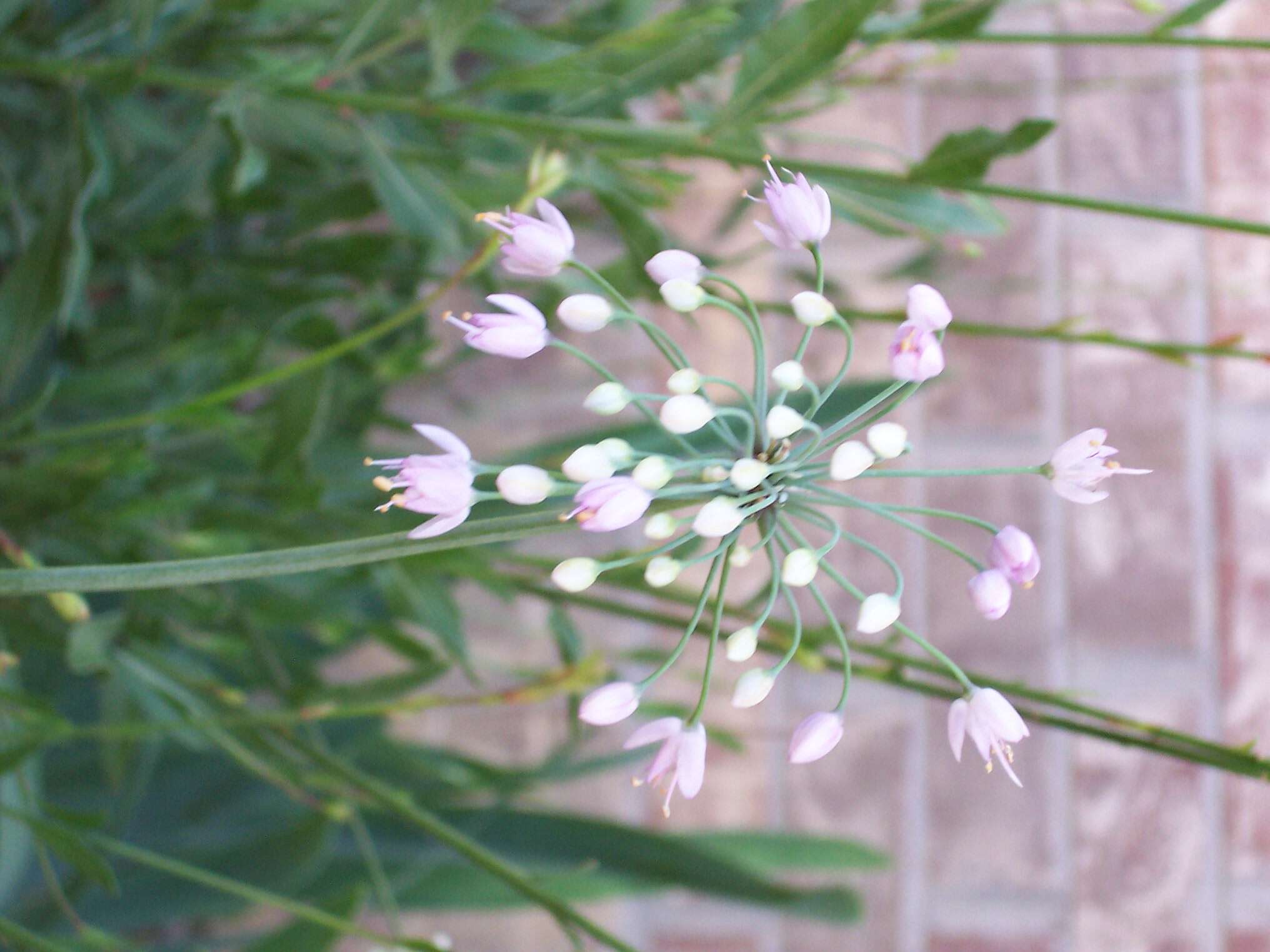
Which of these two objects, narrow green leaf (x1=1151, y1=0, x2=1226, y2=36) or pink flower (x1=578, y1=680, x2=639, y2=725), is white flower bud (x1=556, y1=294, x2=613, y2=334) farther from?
narrow green leaf (x1=1151, y1=0, x2=1226, y2=36)

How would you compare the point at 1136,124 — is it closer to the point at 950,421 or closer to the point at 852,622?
the point at 950,421

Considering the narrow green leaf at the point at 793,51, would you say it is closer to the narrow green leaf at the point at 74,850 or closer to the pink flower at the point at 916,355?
the pink flower at the point at 916,355

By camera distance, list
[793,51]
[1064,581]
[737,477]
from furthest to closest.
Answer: [1064,581], [793,51], [737,477]

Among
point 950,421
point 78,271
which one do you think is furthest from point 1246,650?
point 78,271

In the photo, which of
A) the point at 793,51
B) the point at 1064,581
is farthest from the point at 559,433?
the point at 793,51

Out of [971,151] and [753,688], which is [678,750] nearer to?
[753,688]

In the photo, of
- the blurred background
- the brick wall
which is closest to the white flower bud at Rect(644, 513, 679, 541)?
the blurred background

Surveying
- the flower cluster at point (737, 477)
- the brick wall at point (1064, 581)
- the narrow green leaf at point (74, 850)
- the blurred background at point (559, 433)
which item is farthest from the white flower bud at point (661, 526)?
the brick wall at point (1064, 581)
